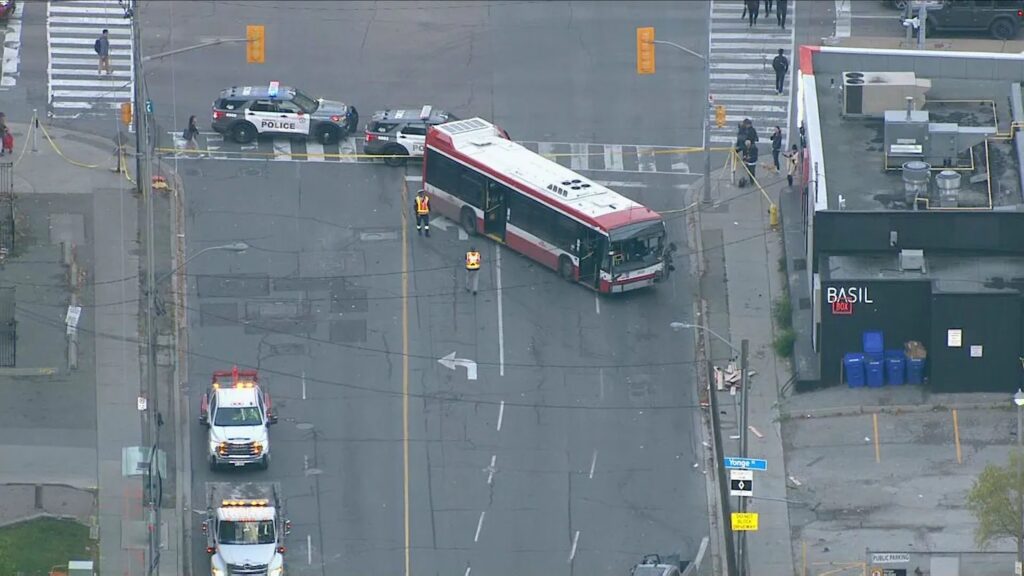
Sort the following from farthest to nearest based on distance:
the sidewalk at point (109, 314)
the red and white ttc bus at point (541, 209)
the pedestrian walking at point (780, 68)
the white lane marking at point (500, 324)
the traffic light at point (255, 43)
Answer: the traffic light at point (255, 43) < the pedestrian walking at point (780, 68) < the red and white ttc bus at point (541, 209) < the white lane marking at point (500, 324) < the sidewalk at point (109, 314)

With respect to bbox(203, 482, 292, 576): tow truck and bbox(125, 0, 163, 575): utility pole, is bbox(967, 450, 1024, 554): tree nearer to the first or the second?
bbox(203, 482, 292, 576): tow truck

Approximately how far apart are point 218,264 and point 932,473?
22982mm

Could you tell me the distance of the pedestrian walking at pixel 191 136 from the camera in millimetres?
98438

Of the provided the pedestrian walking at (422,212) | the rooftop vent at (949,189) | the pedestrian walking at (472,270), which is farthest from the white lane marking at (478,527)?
the rooftop vent at (949,189)

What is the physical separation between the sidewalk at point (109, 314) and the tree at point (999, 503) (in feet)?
67.8

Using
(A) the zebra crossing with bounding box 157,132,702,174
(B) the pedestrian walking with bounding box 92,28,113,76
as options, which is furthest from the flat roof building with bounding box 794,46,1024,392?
(B) the pedestrian walking with bounding box 92,28,113,76

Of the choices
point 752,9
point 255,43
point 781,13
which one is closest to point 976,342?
point 752,9

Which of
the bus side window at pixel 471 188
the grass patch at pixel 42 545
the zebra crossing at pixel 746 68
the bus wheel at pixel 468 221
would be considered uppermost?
the zebra crossing at pixel 746 68

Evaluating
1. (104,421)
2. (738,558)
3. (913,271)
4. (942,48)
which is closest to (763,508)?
(738,558)

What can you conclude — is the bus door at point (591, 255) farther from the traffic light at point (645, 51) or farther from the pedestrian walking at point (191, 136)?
the pedestrian walking at point (191, 136)

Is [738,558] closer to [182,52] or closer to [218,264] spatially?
[218,264]

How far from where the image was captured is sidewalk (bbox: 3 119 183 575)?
80.6 meters

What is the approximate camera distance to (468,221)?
93625mm

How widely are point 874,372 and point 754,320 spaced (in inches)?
181
